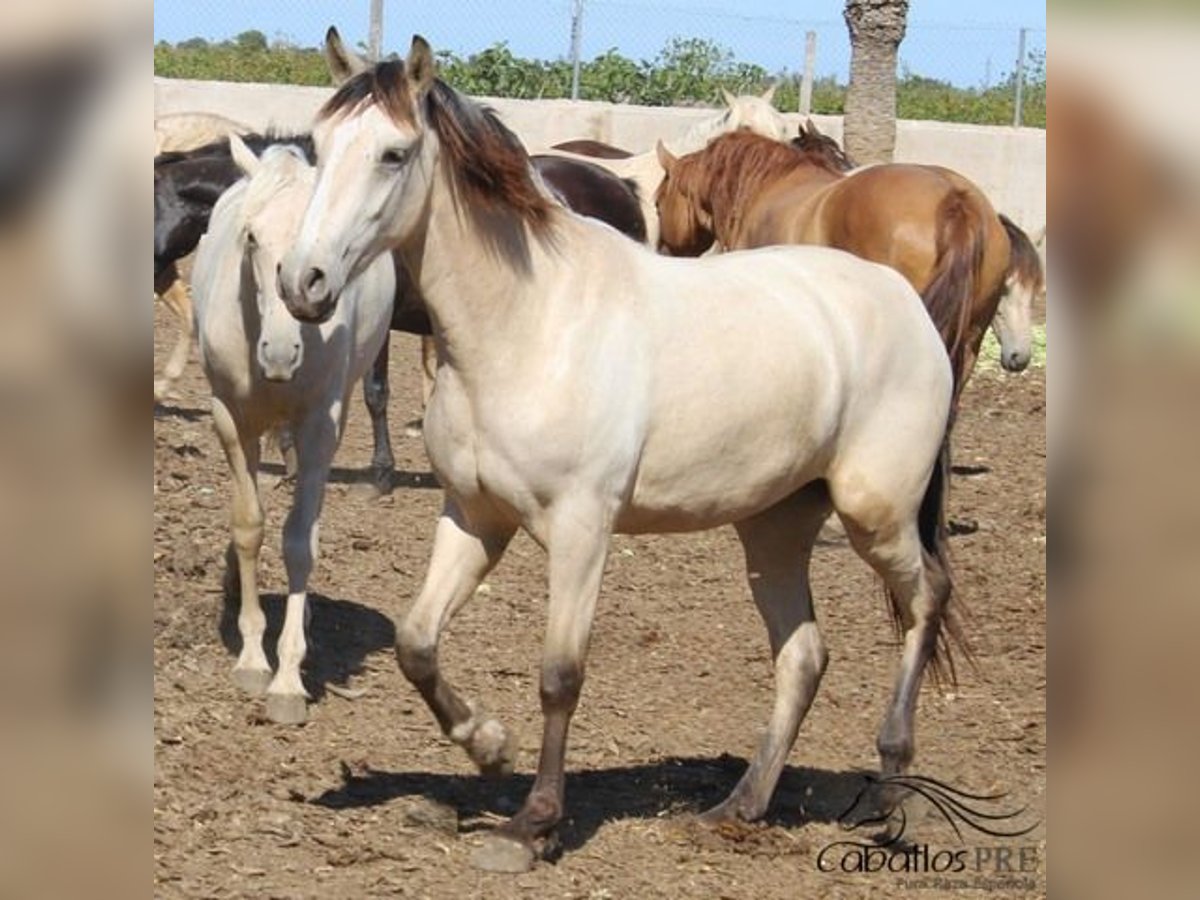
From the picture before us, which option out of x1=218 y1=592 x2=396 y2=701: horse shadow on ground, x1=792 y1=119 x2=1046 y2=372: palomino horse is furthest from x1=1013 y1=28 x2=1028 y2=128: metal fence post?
x1=218 y1=592 x2=396 y2=701: horse shadow on ground

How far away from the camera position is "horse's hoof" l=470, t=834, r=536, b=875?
4.57 metres

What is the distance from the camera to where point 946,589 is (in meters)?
5.42

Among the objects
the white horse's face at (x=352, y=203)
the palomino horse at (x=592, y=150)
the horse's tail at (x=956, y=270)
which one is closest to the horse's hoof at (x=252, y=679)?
the white horse's face at (x=352, y=203)

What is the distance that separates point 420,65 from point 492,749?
6.21 ft

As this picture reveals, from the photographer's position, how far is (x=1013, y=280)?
1096cm

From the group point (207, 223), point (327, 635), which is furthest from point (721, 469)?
point (207, 223)

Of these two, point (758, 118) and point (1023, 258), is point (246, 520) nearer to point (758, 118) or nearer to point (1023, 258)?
point (1023, 258)

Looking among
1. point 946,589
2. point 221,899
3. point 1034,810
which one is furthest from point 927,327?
point 221,899

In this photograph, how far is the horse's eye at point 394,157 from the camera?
14.0 ft

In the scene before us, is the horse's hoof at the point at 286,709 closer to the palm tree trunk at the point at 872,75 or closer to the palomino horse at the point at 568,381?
the palomino horse at the point at 568,381

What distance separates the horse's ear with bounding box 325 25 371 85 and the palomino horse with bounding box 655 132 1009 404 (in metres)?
3.26

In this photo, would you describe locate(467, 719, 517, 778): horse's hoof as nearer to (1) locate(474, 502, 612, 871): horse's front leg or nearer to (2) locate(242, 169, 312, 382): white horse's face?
(1) locate(474, 502, 612, 871): horse's front leg

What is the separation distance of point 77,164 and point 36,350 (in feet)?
0.43

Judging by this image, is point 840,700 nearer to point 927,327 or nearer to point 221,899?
point 927,327
